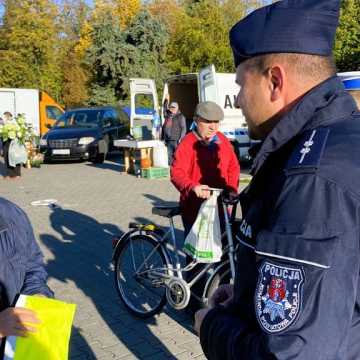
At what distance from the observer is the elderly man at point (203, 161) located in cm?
416

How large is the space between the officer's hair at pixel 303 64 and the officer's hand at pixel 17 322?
49.7 inches

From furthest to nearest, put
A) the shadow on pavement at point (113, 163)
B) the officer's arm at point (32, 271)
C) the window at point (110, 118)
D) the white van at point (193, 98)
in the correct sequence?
the window at point (110, 118)
the shadow on pavement at point (113, 163)
the white van at point (193, 98)
the officer's arm at point (32, 271)

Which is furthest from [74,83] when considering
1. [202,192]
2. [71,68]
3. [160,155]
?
[202,192]

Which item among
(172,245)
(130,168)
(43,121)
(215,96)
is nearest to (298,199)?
(172,245)

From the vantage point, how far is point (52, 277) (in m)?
5.48

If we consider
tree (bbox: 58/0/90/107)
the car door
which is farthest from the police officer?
tree (bbox: 58/0/90/107)

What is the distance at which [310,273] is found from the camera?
983 millimetres

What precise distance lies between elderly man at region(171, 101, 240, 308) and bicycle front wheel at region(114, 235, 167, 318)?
294 mm

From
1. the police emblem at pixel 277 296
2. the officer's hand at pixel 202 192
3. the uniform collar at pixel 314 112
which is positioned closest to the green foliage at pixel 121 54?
the officer's hand at pixel 202 192

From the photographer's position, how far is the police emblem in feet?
3.26

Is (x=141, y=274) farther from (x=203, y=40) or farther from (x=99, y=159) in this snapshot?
(x=203, y=40)

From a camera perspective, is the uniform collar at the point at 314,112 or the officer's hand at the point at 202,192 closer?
the uniform collar at the point at 314,112

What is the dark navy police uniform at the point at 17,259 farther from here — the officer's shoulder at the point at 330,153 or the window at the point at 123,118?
the window at the point at 123,118

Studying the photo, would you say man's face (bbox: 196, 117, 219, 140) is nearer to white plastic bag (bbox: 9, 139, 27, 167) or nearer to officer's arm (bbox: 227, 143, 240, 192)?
officer's arm (bbox: 227, 143, 240, 192)
